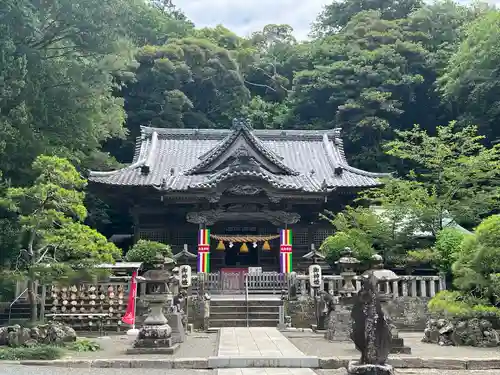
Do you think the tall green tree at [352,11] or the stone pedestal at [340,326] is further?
the tall green tree at [352,11]

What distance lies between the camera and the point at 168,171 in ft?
79.8

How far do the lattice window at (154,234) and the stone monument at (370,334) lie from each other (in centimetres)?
1581

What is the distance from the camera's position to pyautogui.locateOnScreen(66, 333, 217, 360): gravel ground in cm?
998

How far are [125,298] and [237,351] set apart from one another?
6.09 m

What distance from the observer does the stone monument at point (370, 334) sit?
7.11 metres

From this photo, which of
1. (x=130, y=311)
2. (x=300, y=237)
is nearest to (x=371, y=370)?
(x=130, y=311)

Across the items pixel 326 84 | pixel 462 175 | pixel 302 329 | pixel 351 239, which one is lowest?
pixel 302 329

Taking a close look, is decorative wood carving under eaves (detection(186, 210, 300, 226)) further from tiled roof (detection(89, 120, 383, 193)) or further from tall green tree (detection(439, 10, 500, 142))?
tall green tree (detection(439, 10, 500, 142))

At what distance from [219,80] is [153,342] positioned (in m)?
32.1

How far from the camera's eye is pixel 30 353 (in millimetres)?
9578

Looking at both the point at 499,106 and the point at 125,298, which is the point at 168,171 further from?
the point at 499,106

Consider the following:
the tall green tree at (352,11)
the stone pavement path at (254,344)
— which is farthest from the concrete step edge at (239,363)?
the tall green tree at (352,11)

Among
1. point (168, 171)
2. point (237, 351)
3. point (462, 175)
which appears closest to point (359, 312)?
point (237, 351)

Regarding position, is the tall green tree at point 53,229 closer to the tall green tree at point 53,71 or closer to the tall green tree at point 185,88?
the tall green tree at point 53,71
